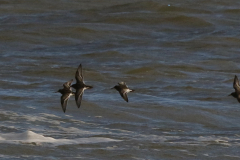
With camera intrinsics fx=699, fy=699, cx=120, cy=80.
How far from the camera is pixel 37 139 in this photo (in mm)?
10781

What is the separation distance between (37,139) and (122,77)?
6.37 metres

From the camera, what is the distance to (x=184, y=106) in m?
14.0

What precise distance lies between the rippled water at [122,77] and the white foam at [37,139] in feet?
0.05

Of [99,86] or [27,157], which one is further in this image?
[99,86]

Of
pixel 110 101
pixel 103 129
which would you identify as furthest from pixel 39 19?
pixel 103 129

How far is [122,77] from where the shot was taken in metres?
16.9

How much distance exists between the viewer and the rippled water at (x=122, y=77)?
35.6 feet

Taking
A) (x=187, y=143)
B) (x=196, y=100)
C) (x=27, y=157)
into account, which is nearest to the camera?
(x=27, y=157)

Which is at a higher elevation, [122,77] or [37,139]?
[122,77]

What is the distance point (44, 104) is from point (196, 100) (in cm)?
329

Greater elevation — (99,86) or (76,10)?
(76,10)

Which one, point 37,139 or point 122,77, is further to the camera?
point 122,77

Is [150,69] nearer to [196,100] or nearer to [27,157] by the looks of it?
[196,100]

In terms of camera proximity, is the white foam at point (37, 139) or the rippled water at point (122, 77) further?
the rippled water at point (122, 77)
